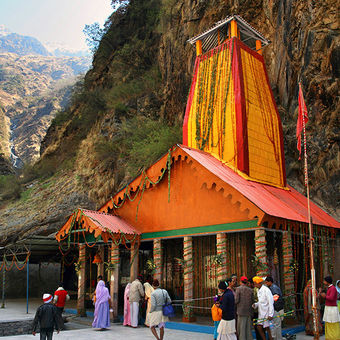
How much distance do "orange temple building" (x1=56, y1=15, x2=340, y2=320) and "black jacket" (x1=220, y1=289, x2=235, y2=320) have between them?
90.5 inches

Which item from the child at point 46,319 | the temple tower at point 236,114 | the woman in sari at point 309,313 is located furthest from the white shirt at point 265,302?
the temple tower at point 236,114

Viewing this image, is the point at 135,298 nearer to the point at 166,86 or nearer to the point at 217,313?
the point at 217,313

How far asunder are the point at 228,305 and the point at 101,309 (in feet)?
17.2

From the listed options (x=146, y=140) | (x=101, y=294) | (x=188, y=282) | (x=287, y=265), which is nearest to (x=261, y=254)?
(x=287, y=265)

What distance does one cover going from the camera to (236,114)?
1450 cm

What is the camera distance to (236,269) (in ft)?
41.0

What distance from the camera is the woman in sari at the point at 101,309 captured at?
11.6 m

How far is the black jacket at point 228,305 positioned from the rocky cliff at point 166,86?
965 centimetres

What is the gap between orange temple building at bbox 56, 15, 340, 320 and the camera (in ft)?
36.8

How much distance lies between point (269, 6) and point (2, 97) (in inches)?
3344

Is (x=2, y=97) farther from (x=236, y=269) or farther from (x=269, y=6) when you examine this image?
(x=236, y=269)

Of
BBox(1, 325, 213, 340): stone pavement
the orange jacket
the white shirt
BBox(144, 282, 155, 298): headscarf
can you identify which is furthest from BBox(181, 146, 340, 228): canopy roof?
BBox(144, 282, 155, 298): headscarf

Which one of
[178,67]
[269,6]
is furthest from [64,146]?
[269,6]

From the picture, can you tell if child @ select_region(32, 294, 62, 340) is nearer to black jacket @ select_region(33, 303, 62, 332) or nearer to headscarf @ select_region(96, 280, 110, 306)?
black jacket @ select_region(33, 303, 62, 332)
